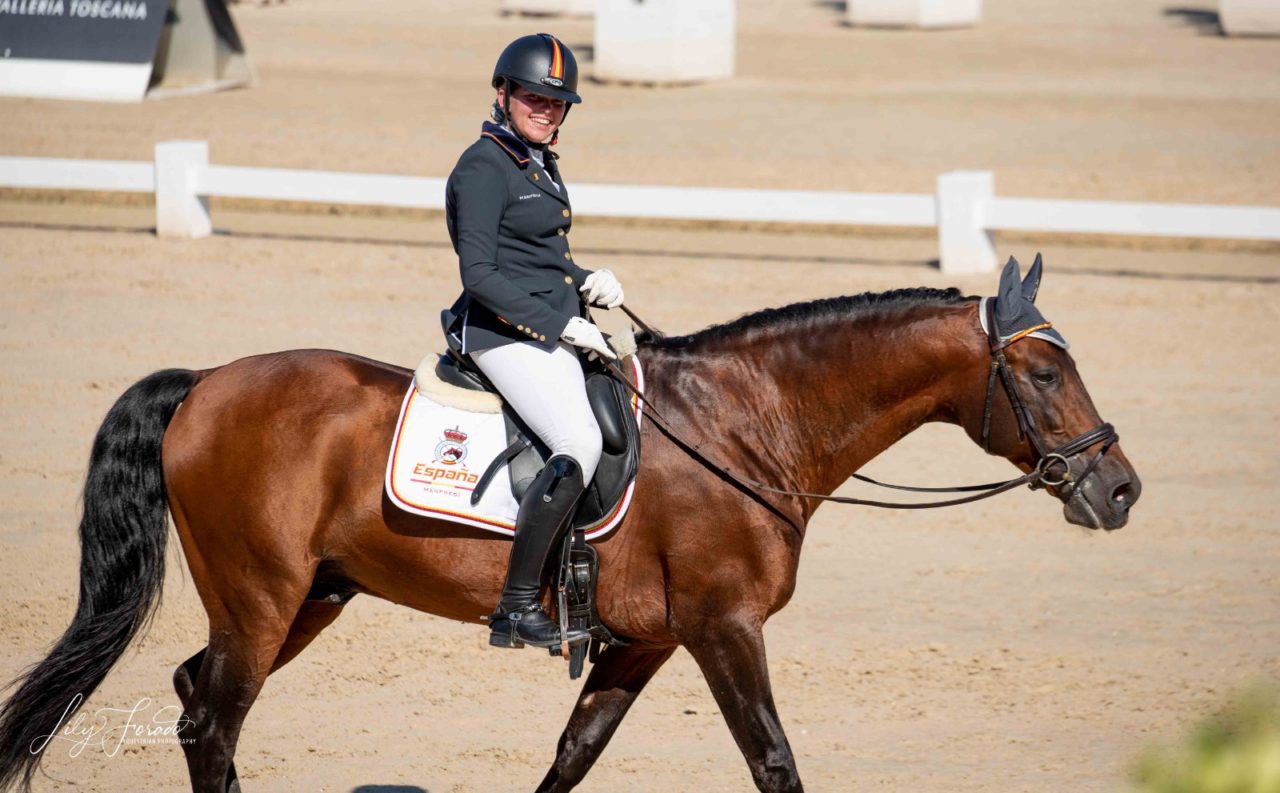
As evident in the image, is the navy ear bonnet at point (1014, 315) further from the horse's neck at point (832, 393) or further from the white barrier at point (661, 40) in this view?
the white barrier at point (661, 40)

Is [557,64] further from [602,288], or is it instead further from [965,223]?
[965,223]

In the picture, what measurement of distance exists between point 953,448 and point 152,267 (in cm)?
825

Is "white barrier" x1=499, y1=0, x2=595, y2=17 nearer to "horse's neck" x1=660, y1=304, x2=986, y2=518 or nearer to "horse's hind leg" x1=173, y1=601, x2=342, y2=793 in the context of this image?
"horse's hind leg" x1=173, y1=601, x2=342, y2=793

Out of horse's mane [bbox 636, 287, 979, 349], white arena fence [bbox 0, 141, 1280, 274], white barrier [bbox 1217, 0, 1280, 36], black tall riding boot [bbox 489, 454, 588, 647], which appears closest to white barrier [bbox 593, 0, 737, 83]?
white arena fence [bbox 0, 141, 1280, 274]

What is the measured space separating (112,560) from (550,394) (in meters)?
1.73

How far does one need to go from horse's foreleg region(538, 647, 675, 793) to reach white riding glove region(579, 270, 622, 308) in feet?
3.92

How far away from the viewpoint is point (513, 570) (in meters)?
4.71

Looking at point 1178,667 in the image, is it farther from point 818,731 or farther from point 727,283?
point 727,283

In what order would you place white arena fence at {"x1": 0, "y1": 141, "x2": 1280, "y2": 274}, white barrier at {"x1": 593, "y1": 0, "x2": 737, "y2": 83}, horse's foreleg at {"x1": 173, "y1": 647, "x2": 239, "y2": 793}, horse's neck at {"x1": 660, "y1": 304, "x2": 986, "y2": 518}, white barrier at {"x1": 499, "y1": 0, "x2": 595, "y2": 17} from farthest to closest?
white barrier at {"x1": 499, "y1": 0, "x2": 595, "y2": 17}
white barrier at {"x1": 593, "y1": 0, "x2": 737, "y2": 83}
white arena fence at {"x1": 0, "y1": 141, "x2": 1280, "y2": 274}
horse's foreleg at {"x1": 173, "y1": 647, "x2": 239, "y2": 793}
horse's neck at {"x1": 660, "y1": 304, "x2": 986, "y2": 518}

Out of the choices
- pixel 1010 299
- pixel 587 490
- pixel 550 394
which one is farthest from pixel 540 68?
pixel 1010 299

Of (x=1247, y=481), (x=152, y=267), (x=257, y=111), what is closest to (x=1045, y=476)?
(x=1247, y=481)

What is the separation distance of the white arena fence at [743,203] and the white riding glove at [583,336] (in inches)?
397

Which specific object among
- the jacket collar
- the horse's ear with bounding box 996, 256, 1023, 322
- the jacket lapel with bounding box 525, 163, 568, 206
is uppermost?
the jacket collar

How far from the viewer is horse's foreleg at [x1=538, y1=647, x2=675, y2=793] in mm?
5027
